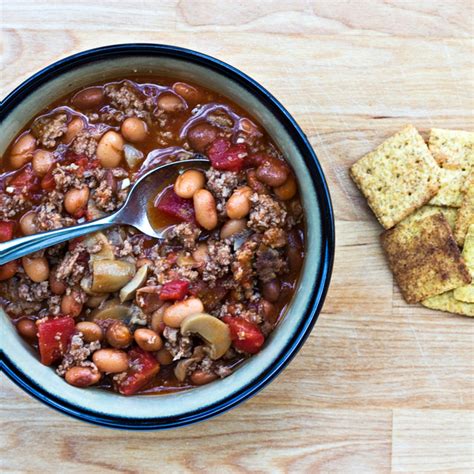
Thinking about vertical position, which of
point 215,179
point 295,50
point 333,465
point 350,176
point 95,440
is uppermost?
point 295,50

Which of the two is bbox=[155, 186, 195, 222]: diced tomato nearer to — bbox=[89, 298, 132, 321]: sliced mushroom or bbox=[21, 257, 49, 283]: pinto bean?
bbox=[89, 298, 132, 321]: sliced mushroom

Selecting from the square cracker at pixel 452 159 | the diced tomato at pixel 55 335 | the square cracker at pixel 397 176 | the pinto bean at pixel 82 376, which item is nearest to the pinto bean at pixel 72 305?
the diced tomato at pixel 55 335

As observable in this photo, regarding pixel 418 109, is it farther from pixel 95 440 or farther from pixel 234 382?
pixel 95 440

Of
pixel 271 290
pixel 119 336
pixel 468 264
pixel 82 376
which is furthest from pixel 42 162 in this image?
pixel 468 264

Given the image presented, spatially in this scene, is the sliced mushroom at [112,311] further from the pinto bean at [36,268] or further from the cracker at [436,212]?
the cracker at [436,212]

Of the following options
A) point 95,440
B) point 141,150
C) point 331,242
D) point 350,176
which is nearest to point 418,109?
point 350,176

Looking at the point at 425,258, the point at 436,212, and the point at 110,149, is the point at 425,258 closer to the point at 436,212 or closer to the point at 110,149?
the point at 436,212
